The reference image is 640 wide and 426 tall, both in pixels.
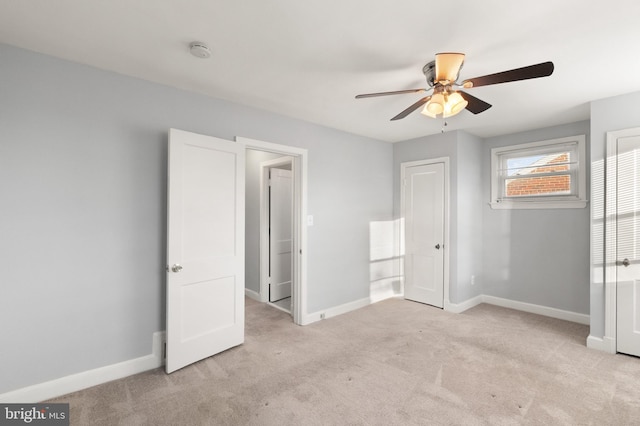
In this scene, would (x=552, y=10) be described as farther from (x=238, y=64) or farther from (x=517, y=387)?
(x=517, y=387)

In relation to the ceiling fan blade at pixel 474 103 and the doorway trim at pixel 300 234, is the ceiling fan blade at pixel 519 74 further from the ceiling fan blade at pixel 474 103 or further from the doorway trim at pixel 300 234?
the doorway trim at pixel 300 234

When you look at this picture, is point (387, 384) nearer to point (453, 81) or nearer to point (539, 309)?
point (453, 81)

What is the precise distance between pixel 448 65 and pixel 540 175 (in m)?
3.14

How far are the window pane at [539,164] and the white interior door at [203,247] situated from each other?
3809mm

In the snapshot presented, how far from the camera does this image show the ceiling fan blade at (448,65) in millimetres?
1895

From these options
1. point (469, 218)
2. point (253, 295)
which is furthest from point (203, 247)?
point (469, 218)

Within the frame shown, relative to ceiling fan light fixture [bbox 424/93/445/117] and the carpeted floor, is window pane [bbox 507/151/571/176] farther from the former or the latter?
ceiling fan light fixture [bbox 424/93/445/117]

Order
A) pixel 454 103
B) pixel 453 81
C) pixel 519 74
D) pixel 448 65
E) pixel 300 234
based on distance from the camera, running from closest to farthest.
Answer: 1. pixel 519 74
2. pixel 448 65
3. pixel 453 81
4. pixel 454 103
5. pixel 300 234

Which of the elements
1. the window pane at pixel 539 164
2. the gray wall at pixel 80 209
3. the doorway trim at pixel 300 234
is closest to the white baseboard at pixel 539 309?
the window pane at pixel 539 164

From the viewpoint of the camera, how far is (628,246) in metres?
2.92

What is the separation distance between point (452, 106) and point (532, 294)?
11.1ft

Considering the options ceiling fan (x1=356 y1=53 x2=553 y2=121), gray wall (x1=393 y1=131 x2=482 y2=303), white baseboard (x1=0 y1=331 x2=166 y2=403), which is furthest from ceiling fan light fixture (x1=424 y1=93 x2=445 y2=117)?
white baseboard (x1=0 y1=331 x2=166 y2=403)

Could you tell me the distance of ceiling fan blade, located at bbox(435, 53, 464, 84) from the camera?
1.89 metres

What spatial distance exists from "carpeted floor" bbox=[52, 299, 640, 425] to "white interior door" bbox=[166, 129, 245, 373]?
23cm
